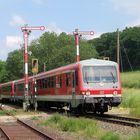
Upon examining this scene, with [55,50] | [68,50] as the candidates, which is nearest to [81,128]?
[68,50]

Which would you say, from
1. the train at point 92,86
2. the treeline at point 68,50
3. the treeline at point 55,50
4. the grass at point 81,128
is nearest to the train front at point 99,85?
the train at point 92,86

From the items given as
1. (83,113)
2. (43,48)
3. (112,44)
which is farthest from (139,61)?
(83,113)

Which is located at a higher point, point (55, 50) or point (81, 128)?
point (55, 50)

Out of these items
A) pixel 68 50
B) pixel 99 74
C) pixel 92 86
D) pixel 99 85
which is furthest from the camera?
pixel 68 50

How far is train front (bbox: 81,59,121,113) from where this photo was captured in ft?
82.6

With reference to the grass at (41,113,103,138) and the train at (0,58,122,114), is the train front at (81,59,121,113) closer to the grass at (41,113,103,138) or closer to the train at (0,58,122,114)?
the train at (0,58,122,114)

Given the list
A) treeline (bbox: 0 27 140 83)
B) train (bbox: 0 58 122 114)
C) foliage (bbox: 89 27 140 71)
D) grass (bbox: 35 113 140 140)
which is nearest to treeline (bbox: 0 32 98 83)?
treeline (bbox: 0 27 140 83)

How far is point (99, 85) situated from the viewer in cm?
2552

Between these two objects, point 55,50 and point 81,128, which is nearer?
point 81,128

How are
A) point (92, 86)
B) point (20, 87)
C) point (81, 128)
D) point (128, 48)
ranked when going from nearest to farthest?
1. point (81, 128)
2. point (92, 86)
3. point (20, 87)
4. point (128, 48)

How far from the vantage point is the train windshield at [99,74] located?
25.7 m

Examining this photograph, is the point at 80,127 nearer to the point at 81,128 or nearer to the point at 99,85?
the point at 81,128

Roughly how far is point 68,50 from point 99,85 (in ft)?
244

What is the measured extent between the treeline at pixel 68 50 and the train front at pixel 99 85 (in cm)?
6930
